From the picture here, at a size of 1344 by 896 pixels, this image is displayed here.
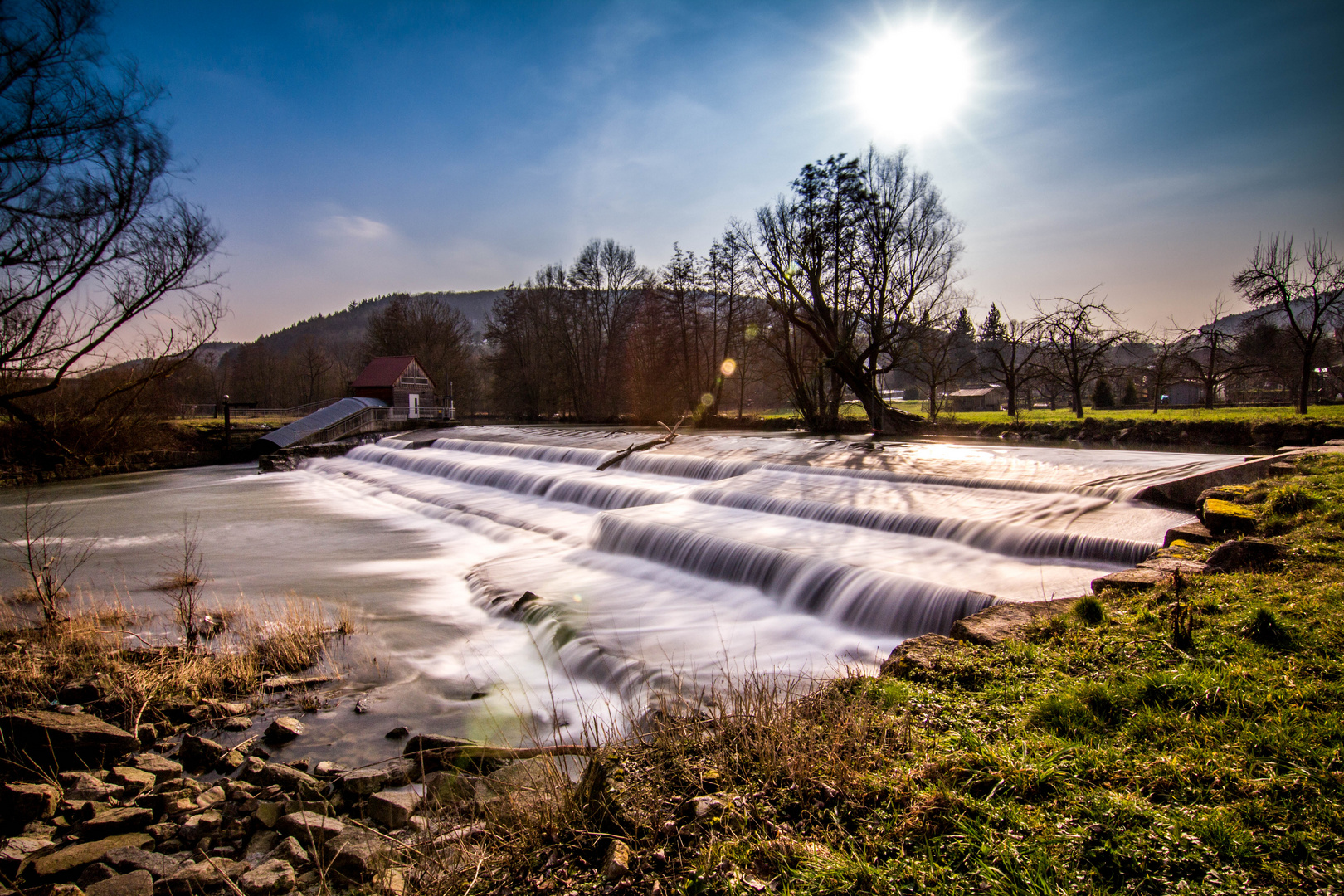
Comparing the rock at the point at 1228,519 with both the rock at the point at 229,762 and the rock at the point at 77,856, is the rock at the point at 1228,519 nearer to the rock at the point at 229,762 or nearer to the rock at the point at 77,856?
the rock at the point at 229,762

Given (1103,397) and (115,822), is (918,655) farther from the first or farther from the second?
(1103,397)

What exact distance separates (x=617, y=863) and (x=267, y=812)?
2.47 metres

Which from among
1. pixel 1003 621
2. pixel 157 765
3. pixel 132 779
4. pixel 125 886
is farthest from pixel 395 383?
pixel 1003 621

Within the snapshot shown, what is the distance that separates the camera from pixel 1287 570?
4.84 meters

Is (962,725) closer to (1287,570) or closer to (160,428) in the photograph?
(1287,570)

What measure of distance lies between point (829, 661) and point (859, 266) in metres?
23.7

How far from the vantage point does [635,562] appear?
1003 centimetres

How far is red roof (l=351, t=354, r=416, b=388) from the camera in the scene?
1847 inches

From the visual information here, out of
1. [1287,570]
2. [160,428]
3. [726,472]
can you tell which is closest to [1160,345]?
[726,472]

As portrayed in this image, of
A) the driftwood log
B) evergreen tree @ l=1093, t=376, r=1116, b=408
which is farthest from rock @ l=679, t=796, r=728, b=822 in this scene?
evergreen tree @ l=1093, t=376, r=1116, b=408

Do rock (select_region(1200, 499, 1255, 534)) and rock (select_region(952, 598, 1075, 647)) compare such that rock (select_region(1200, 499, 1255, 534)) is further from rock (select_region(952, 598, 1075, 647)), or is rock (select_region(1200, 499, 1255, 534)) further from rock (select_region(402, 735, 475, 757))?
rock (select_region(402, 735, 475, 757))

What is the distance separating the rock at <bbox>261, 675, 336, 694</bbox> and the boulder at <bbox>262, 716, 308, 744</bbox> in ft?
2.80

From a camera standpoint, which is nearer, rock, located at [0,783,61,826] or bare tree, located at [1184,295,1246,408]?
rock, located at [0,783,61,826]

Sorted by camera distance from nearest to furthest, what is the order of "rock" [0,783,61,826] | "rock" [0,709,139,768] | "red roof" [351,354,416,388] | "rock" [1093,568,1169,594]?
"rock" [0,783,61,826] < "rock" [0,709,139,768] < "rock" [1093,568,1169,594] < "red roof" [351,354,416,388]
